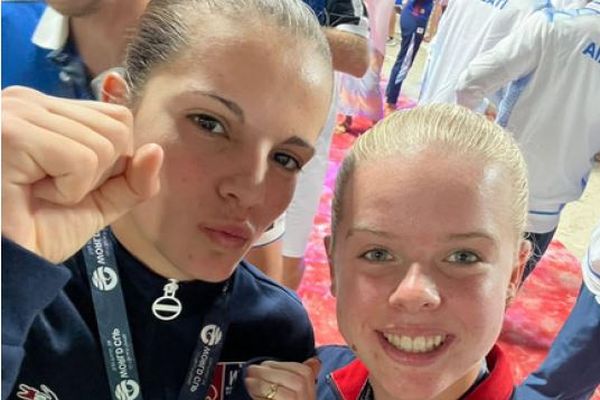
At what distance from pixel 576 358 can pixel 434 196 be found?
1.36 metres

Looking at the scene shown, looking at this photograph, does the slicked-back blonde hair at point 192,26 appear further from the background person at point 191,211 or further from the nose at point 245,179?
the nose at point 245,179

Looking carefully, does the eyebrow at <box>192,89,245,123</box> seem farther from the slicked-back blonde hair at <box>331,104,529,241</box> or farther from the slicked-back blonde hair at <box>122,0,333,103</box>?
the slicked-back blonde hair at <box>331,104,529,241</box>

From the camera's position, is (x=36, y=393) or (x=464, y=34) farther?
(x=464, y=34)

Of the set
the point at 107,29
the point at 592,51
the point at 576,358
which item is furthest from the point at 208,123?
the point at 592,51

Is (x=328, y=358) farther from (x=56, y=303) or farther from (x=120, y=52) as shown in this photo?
(x=120, y=52)

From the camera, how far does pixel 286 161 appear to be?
2.89ft

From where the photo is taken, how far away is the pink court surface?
2639mm

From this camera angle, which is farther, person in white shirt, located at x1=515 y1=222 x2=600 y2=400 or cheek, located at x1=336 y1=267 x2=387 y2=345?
person in white shirt, located at x1=515 y1=222 x2=600 y2=400

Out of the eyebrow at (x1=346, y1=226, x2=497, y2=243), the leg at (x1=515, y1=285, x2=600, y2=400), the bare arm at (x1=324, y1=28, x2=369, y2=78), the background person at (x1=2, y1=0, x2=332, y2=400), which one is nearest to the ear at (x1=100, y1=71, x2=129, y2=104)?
the background person at (x1=2, y1=0, x2=332, y2=400)

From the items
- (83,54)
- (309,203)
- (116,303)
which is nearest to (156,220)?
(116,303)

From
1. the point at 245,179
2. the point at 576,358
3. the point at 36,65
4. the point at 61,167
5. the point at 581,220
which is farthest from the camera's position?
the point at 581,220

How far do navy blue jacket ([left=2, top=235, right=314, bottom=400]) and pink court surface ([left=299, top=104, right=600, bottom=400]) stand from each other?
61.3 inches

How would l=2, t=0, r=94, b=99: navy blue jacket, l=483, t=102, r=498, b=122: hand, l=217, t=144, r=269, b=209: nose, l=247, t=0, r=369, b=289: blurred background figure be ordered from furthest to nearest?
l=483, t=102, r=498, b=122: hand
l=247, t=0, r=369, b=289: blurred background figure
l=2, t=0, r=94, b=99: navy blue jacket
l=217, t=144, r=269, b=209: nose

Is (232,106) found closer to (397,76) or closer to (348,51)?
(348,51)
